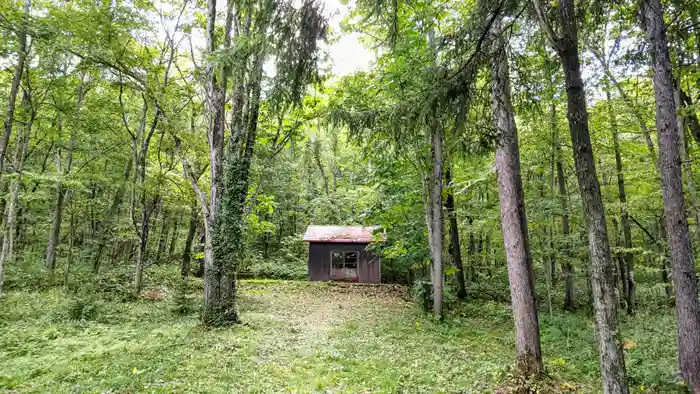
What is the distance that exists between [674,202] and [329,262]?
15.1 m

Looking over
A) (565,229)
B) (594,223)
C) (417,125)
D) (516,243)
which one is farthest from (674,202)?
(565,229)

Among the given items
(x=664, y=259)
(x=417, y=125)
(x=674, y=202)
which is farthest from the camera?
(x=664, y=259)

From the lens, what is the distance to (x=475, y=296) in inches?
555

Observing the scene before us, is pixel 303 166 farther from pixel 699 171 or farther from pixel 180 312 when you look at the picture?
pixel 699 171

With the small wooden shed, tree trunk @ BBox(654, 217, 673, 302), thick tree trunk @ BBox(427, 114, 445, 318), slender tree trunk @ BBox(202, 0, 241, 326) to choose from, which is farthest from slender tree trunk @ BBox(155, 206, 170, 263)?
tree trunk @ BBox(654, 217, 673, 302)

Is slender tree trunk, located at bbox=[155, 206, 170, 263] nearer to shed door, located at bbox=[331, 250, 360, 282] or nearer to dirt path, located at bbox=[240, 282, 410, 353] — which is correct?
dirt path, located at bbox=[240, 282, 410, 353]

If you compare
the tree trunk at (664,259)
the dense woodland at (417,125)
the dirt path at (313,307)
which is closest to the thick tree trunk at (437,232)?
the dense woodland at (417,125)

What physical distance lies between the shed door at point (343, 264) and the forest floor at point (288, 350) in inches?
297

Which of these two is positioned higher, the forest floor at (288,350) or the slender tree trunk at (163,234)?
the slender tree trunk at (163,234)

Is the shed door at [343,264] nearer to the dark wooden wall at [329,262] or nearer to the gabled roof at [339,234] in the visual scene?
the dark wooden wall at [329,262]

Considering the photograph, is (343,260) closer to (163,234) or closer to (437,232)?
(437,232)

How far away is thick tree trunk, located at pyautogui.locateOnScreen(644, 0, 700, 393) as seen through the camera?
502 centimetres

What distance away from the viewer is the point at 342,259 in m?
19.0

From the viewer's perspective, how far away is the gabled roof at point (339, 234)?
1841 centimetres
